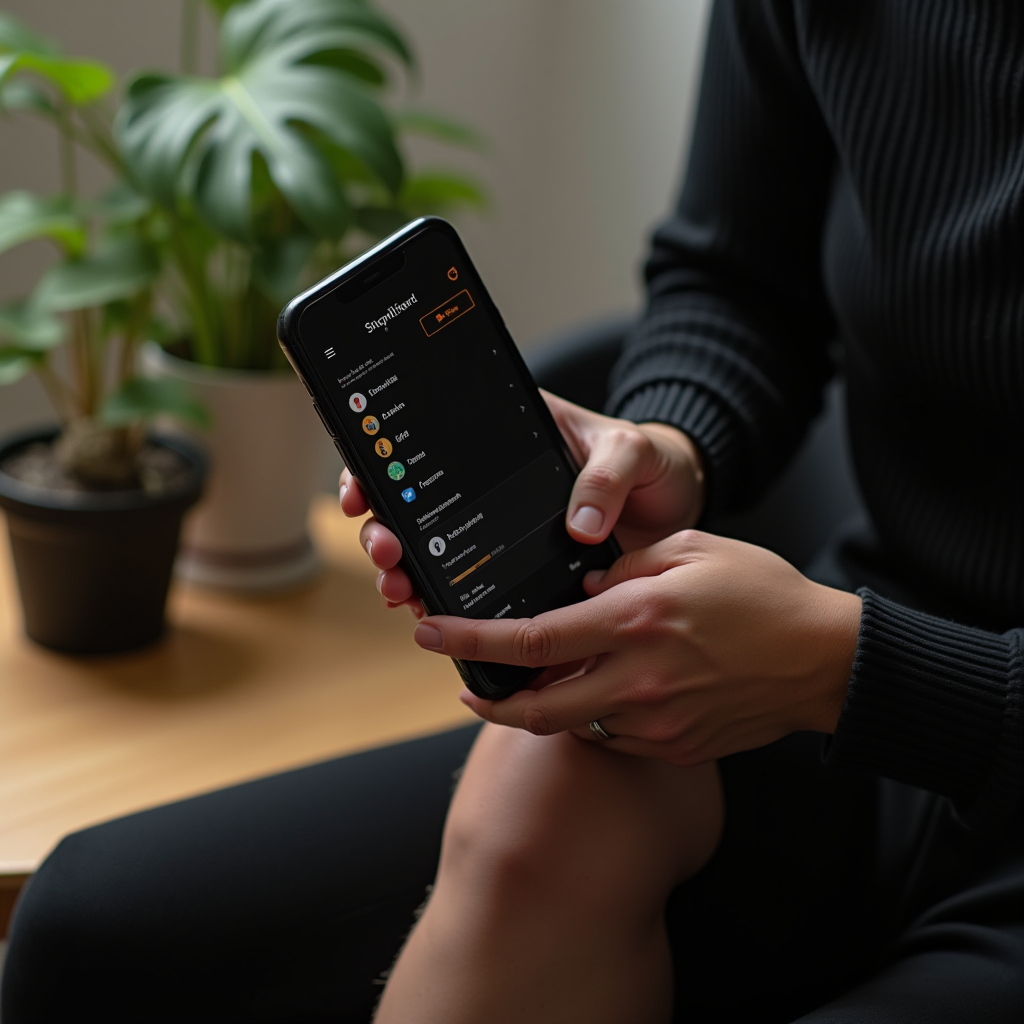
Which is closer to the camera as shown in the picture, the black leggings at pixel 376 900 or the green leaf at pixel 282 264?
the black leggings at pixel 376 900

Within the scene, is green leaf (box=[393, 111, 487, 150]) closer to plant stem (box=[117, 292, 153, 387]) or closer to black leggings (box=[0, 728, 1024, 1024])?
plant stem (box=[117, 292, 153, 387])

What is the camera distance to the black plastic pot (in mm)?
946

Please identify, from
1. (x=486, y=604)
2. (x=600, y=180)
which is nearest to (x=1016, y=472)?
(x=486, y=604)

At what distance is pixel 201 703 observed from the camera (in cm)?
99

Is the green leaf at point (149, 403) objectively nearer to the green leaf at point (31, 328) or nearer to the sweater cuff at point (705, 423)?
the green leaf at point (31, 328)

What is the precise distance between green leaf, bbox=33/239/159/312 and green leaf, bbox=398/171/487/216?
260 mm

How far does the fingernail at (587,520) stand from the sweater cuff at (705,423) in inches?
6.1

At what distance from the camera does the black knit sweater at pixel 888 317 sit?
1.96ft

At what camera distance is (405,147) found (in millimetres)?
1610

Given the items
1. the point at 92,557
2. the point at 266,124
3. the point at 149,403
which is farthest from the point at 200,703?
the point at 266,124

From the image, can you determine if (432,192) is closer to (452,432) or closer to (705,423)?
(705,423)

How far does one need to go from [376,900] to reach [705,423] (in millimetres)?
373

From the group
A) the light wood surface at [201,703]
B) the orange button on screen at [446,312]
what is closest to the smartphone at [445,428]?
the orange button on screen at [446,312]

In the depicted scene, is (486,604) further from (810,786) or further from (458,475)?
(810,786)
